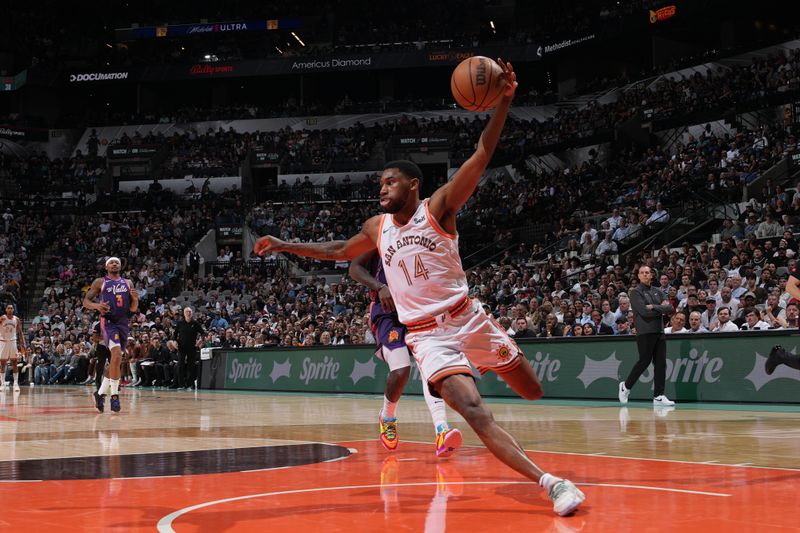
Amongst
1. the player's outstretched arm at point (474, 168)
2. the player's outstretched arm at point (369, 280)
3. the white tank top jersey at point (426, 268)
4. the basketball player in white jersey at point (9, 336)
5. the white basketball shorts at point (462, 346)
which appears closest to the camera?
the player's outstretched arm at point (474, 168)

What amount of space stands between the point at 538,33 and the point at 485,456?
39.6 m

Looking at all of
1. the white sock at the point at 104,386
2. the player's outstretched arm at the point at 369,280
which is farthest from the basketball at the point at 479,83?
the white sock at the point at 104,386

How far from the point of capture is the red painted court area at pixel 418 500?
423 centimetres

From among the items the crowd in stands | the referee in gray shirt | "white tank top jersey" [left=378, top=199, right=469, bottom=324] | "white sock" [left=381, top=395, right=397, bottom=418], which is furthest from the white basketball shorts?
the crowd in stands

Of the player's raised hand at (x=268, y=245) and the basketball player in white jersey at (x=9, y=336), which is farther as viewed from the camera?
the basketball player in white jersey at (x=9, y=336)

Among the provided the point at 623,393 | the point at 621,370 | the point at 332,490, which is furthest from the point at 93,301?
the point at 332,490

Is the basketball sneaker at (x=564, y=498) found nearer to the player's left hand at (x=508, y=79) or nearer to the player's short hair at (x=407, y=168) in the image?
the player's short hair at (x=407, y=168)

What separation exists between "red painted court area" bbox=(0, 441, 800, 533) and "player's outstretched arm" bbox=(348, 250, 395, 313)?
126cm

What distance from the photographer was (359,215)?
38000mm

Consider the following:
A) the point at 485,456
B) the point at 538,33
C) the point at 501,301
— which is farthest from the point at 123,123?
the point at 485,456

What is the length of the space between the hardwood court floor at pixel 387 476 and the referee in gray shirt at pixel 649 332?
1935mm

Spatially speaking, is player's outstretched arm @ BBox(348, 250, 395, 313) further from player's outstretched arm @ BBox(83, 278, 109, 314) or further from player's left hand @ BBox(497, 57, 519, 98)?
player's outstretched arm @ BBox(83, 278, 109, 314)

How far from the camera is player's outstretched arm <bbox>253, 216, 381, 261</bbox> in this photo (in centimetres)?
586

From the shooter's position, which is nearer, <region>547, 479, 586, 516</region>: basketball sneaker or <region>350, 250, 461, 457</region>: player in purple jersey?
<region>547, 479, 586, 516</region>: basketball sneaker
